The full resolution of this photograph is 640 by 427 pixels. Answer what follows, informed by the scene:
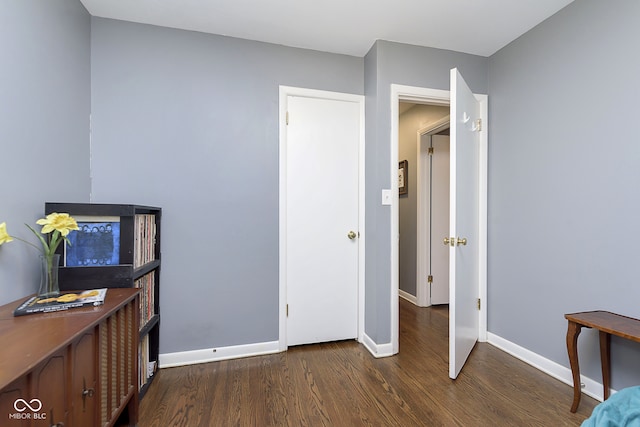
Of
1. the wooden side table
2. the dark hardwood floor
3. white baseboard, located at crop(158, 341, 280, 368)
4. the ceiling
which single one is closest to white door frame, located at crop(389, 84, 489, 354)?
the dark hardwood floor

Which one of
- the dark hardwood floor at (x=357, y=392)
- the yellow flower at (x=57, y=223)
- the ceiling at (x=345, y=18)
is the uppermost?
the ceiling at (x=345, y=18)

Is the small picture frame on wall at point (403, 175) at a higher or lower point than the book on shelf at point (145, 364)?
higher

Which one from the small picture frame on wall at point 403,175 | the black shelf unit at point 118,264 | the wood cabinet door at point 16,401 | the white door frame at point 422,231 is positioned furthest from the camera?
the small picture frame on wall at point 403,175

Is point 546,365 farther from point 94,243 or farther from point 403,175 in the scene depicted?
point 94,243

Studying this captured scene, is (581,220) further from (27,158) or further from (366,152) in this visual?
(27,158)

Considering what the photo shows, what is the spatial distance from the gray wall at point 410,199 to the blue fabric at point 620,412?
8.01 feet

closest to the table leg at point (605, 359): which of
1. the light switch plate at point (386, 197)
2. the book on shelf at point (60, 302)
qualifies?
the light switch plate at point (386, 197)

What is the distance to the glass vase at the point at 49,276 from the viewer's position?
1289mm

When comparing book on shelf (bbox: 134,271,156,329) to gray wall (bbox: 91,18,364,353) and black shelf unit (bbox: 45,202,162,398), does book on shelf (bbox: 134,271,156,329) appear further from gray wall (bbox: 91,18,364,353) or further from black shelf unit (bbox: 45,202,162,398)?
gray wall (bbox: 91,18,364,353)

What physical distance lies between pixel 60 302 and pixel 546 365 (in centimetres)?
283

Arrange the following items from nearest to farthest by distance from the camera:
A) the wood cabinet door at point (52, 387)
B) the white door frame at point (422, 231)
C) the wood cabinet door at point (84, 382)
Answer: the wood cabinet door at point (52, 387), the wood cabinet door at point (84, 382), the white door frame at point (422, 231)

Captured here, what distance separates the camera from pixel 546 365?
6.47ft

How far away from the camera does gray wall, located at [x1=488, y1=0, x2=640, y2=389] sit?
1.57m

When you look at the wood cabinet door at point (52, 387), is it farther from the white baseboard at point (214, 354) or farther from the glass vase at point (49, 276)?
the white baseboard at point (214, 354)
